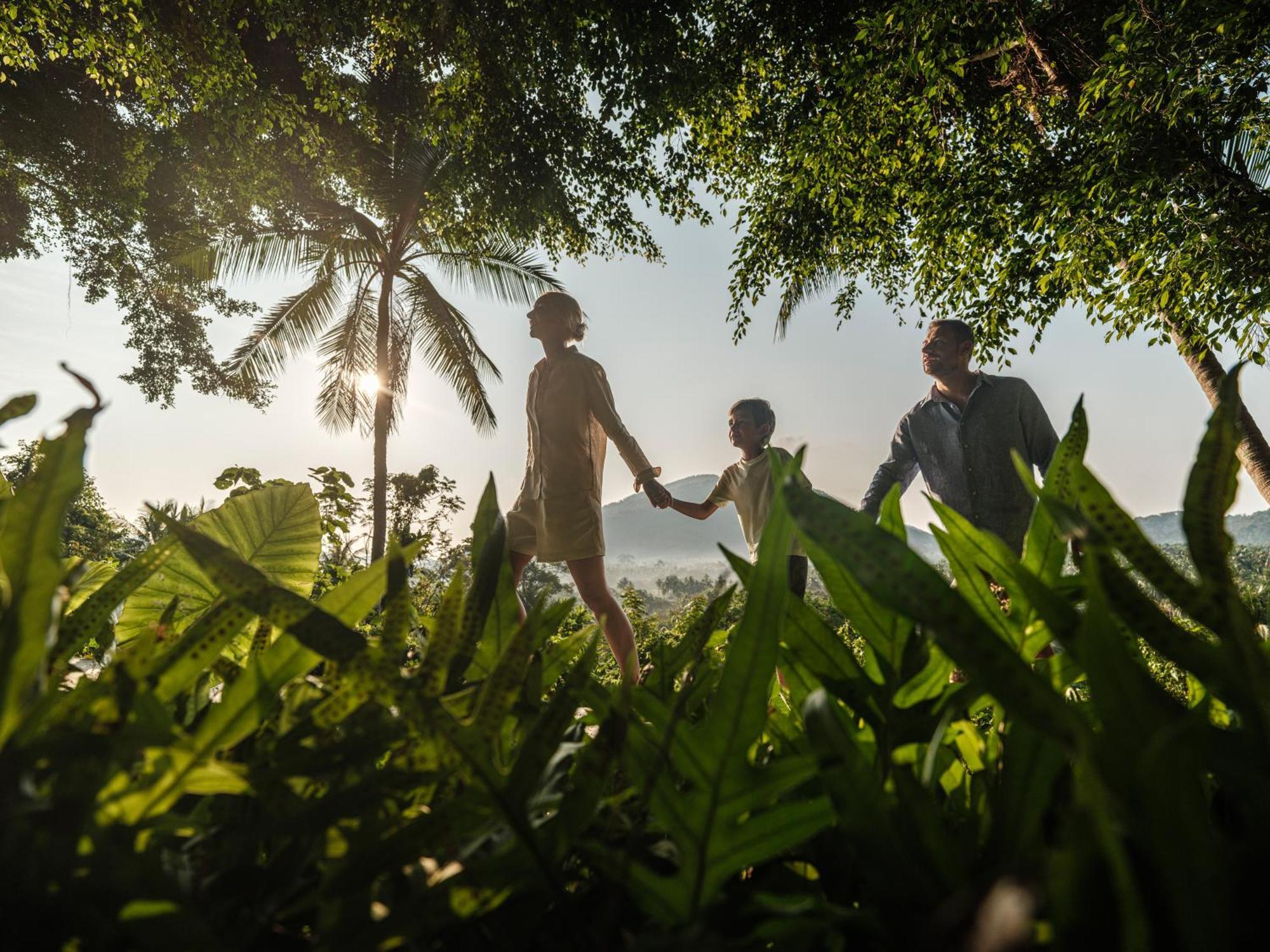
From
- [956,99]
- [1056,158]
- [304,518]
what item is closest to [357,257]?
[956,99]

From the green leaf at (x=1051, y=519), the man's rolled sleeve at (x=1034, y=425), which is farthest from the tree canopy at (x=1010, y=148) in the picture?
the green leaf at (x=1051, y=519)

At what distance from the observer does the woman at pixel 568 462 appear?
297cm

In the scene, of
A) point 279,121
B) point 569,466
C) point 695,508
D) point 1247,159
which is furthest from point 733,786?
point 279,121

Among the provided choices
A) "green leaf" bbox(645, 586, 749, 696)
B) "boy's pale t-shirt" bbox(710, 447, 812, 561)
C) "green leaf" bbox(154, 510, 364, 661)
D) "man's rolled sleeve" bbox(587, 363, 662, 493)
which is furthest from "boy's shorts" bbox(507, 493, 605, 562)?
"green leaf" bbox(154, 510, 364, 661)

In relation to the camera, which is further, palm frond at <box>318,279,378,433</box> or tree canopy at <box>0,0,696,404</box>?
palm frond at <box>318,279,378,433</box>

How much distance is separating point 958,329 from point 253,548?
377 cm

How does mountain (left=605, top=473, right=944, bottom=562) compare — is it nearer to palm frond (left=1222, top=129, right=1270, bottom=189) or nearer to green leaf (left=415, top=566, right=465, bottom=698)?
palm frond (left=1222, top=129, right=1270, bottom=189)

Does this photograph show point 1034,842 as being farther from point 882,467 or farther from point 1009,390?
point 1009,390

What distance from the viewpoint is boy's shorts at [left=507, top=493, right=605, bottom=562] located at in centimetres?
296

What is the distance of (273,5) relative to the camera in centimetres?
572

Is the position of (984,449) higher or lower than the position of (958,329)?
lower

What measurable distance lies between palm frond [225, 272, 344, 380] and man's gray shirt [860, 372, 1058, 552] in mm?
10448

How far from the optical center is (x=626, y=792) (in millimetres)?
195

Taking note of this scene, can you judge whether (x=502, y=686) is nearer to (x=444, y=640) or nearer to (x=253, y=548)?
(x=444, y=640)
